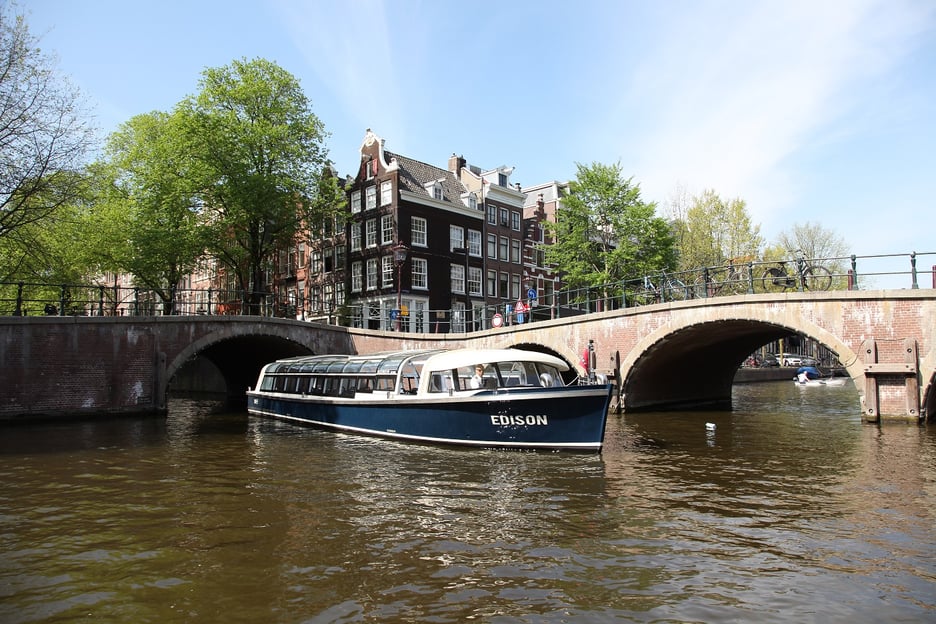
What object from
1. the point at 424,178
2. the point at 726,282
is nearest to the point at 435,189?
the point at 424,178

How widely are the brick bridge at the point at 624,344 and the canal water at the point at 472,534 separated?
2.45 m

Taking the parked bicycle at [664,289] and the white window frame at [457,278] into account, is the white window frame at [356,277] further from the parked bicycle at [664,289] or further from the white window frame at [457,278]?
the parked bicycle at [664,289]

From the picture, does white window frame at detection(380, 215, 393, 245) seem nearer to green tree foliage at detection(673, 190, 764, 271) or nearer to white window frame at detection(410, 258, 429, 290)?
white window frame at detection(410, 258, 429, 290)

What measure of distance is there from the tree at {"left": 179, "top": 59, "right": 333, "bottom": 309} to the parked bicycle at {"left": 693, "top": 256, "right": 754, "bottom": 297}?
2067 cm

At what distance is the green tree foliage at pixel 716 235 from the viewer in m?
40.2

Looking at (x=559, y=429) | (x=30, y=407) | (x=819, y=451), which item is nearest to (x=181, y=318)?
(x=30, y=407)

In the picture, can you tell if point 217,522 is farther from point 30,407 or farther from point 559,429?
point 30,407

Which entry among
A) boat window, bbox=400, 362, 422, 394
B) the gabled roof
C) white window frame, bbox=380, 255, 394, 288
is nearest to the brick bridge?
boat window, bbox=400, 362, 422, 394

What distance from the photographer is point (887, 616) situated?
17.9 feet

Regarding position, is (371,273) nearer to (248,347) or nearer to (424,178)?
(424,178)

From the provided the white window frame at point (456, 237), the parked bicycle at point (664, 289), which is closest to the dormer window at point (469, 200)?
the white window frame at point (456, 237)

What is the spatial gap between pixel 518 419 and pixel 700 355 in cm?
1419

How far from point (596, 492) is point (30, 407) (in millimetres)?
19312

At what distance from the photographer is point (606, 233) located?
125ft
